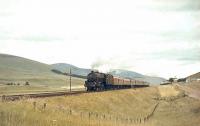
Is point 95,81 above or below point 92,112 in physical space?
above

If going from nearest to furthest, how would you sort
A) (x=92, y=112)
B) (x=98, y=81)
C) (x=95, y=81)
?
(x=92, y=112) → (x=95, y=81) → (x=98, y=81)

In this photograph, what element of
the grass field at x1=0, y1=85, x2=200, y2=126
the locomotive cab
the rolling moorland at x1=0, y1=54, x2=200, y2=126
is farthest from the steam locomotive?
the rolling moorland at x1=0, y1=54, x2=200, y2=126

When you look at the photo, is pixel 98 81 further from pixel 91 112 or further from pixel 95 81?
pixel 91 112

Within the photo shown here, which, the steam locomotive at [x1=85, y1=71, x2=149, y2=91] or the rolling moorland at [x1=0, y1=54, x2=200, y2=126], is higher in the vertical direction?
the steam locomotive at [x1=85, y1=71, x2=149, y2=91]

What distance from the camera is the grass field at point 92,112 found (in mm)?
33572

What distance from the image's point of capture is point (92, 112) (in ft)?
187

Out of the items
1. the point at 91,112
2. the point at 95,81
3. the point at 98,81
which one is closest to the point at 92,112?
the point at 91,112

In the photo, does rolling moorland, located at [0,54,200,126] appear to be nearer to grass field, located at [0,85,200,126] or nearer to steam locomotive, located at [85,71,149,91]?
grass field, located at [0,85,200,126]

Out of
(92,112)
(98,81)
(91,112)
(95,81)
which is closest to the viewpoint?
(91,112)

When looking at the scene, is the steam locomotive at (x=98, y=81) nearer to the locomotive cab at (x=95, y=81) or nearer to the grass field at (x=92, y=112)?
the locomotive cab at (x=95, y=81)

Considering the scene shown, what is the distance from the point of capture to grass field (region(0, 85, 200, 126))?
33.6 meters

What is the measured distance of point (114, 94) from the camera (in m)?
79.7

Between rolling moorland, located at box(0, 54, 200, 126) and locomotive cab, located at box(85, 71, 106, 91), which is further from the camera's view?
locomotive cab, located at box(85, 71, 106, 91)

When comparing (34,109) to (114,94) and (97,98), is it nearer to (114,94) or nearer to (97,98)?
(97,98)
